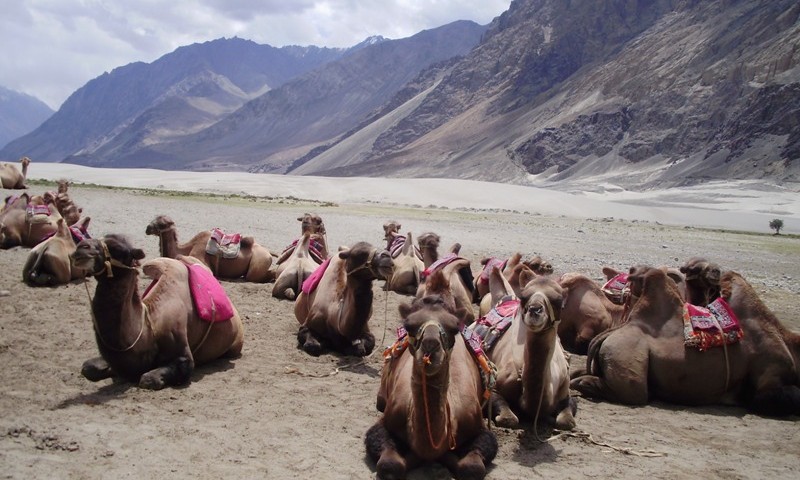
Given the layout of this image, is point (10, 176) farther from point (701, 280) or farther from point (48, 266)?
point (701, 280)

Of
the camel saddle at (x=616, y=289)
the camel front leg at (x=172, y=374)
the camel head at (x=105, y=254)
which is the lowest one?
the camel front leg at (x=172, y=374)

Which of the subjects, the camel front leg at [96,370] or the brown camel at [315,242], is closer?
the camel front leg at [96,370]

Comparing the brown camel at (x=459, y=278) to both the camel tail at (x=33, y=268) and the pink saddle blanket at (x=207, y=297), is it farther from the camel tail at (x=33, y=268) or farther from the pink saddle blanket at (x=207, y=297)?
the camel tail at (x=33, y=268)

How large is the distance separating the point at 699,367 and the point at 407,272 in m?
6.81

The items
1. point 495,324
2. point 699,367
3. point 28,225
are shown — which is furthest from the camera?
point 28,225

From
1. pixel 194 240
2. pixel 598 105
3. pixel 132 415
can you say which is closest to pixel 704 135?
pixel 598 105

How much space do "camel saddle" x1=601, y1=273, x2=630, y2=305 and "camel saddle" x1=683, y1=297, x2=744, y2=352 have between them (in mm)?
2176

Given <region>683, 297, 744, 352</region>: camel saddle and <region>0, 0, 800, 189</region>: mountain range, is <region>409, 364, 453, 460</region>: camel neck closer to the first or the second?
<region>683, 297, 744, 352</region>: camel saddle

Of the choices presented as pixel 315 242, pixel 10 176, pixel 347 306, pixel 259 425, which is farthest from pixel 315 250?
pixel 10 176

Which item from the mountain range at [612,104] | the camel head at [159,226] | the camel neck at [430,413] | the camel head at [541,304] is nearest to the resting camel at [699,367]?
the camel head at [541,304]

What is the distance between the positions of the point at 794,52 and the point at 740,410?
306 ft

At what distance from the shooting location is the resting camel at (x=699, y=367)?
7.41 m

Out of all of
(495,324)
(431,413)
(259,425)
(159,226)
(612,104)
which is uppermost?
(612,104)

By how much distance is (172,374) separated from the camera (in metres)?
7.05
